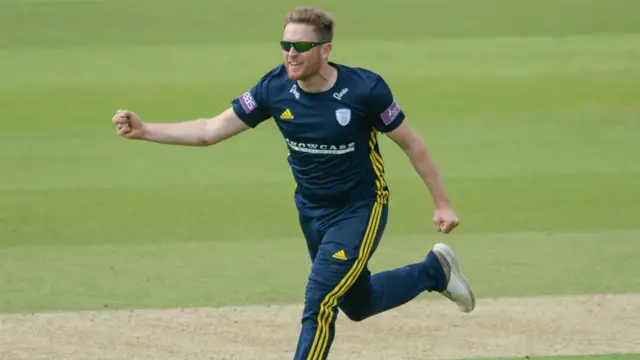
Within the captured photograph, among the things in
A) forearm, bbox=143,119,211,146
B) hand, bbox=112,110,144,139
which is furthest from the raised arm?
hand, bbox=112,110,144,139

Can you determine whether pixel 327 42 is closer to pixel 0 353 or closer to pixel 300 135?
pixel 300 135

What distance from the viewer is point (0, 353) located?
23.7 ft

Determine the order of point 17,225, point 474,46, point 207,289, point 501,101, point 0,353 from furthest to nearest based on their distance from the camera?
point 474,46
point 501,101
point 17,225
point 207,289
point 0,353

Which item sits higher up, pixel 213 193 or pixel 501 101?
pixel 213 193

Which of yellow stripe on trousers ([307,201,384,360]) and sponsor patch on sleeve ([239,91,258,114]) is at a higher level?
sponsor patch on sleeve ([239,91,258,114])

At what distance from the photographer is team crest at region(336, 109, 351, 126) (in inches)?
247

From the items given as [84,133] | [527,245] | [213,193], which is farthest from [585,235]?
[84,133]

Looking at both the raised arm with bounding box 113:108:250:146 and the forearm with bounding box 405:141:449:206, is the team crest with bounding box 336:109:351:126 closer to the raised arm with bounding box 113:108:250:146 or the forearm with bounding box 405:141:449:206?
the forearm with bounding box 405:141:449:206

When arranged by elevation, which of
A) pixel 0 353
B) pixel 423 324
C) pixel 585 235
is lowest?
pixel 585 235

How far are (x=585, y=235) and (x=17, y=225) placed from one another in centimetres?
477

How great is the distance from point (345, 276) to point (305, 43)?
1209mm

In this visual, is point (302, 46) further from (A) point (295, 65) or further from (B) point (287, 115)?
(B) point (287, 115)

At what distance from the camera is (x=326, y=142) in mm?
6320

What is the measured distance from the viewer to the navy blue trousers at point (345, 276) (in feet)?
20.0
